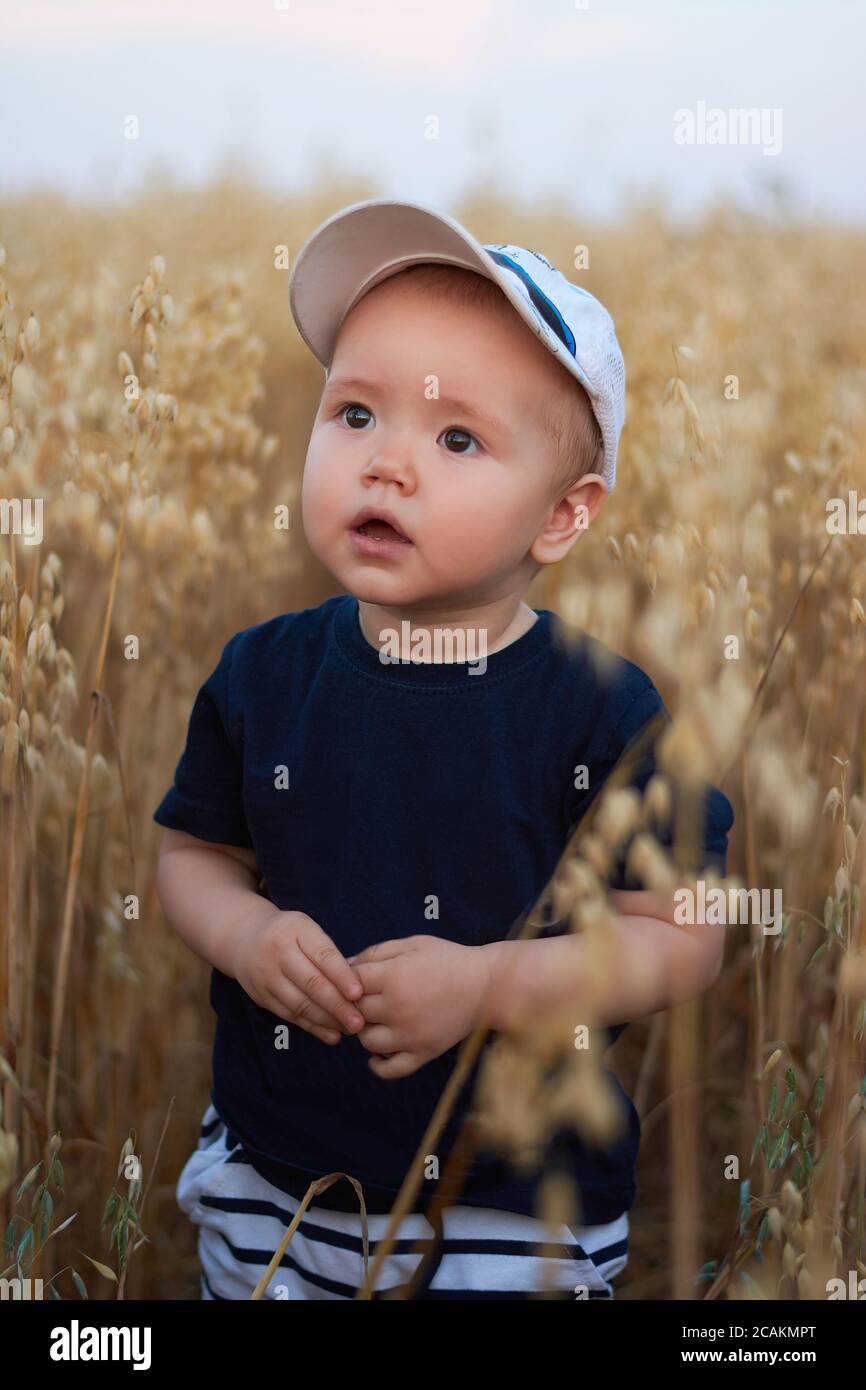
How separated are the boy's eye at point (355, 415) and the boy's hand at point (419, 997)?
0.44 meters

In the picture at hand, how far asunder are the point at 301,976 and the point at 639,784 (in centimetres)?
33

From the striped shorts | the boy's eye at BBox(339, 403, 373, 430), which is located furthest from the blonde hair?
the striped shorts

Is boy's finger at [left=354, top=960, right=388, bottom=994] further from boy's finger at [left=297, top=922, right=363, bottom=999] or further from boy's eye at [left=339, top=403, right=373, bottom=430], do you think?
boy's eye at [left=339, top=403, right=373, bottom=430]

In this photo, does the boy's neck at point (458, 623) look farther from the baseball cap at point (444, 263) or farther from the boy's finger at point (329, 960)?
the boy's finger at point (329, 960)

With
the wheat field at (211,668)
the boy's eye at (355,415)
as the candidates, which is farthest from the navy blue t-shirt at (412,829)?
the boy's eye at (355,415)

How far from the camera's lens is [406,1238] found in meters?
1.10

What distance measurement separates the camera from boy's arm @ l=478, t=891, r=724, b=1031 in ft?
3.24

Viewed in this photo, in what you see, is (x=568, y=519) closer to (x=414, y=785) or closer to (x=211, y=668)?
(x=414, y=785)

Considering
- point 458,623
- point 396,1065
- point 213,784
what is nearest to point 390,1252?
point 396,1065

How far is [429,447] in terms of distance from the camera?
1.00 m

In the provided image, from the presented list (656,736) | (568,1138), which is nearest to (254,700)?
(656,736)

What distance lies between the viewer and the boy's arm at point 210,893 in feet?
3.76

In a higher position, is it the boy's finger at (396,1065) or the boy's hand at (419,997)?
the boy's hand at (419,997)
